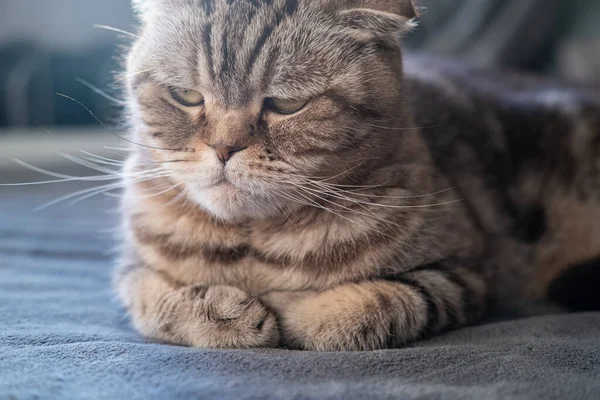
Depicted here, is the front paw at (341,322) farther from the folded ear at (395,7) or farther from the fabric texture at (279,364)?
the folded ear at (395,7)

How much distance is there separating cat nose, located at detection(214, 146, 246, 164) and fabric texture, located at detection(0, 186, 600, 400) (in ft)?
1.07

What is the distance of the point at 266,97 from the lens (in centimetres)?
108

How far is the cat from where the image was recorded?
3.50 ft

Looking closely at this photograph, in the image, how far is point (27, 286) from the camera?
4.68ft

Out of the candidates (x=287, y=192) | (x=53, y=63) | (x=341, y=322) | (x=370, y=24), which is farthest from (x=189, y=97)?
(x=53, y=63)

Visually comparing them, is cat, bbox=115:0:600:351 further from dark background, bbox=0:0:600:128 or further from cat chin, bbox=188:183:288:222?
dark background, bbox=0:0:600:128

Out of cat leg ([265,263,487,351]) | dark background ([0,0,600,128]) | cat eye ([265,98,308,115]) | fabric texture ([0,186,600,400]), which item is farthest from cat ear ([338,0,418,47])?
dark background ([0,0,600,128])

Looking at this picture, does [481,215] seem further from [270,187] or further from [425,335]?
[270,187]

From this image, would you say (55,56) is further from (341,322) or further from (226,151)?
(341,322)

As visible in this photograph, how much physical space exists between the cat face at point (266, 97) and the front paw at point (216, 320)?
16cm

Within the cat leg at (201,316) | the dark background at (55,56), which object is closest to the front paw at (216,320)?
the cat leg at (201,316)

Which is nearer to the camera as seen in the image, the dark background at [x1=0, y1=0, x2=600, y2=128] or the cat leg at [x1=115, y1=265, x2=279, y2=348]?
the cat leg at [x1=115, y1=265, x2=279, y2=348]

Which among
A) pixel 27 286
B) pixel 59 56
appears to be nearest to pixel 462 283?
pixel 27 286

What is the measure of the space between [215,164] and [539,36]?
1.99 metres
